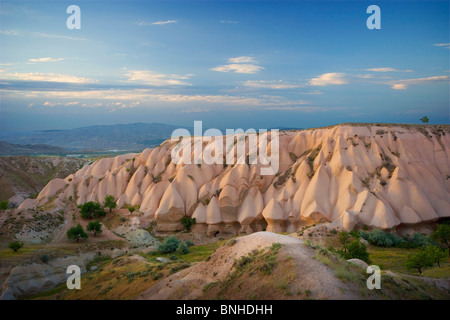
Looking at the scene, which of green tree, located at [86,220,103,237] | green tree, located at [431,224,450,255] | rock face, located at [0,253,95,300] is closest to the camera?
rock face, located at [0,253,95,300]

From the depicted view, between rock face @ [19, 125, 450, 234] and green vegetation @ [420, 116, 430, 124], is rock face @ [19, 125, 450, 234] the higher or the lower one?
the lower one

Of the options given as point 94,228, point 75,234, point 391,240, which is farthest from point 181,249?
point 391,240

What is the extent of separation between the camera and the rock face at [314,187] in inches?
1438

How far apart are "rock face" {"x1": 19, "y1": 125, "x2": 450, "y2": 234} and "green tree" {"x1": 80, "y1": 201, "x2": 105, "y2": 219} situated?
223 inches

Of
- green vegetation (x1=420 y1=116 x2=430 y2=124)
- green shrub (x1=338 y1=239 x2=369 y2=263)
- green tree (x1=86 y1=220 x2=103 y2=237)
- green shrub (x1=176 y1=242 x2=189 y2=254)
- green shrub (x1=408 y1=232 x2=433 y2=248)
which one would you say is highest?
green vegetation (x1=420 y1=116 x2=430 y2=124)

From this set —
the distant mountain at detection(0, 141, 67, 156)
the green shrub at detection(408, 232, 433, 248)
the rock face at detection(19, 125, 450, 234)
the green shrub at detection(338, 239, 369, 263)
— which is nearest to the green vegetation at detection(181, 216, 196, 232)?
the rock face at detection(19, 125, 450, 234)

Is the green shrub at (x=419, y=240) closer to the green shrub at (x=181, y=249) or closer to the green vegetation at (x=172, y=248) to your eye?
the green shrub at (x=181, y=249)

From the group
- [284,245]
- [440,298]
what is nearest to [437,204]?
[440,298]

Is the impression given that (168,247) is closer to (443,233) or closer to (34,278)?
(34,278)

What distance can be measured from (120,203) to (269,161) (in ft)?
76.8

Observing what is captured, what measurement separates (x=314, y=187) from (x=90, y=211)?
28.5 m

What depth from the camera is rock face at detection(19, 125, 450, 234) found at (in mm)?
36531

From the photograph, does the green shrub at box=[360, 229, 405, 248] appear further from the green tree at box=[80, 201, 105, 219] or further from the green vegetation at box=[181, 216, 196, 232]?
the green tree at box=[80, 201, 105, 219]

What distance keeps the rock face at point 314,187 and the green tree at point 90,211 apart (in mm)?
5663
